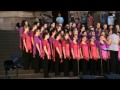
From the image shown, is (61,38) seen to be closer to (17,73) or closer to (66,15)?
(17,73)

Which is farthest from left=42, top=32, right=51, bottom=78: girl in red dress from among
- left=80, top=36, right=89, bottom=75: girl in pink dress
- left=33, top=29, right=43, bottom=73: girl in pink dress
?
left=80, top=36, right=89, bottom=75: girl in pink dress

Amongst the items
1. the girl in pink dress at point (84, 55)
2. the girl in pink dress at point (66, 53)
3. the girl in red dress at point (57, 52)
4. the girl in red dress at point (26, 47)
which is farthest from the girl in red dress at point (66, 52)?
the girl in red dress at point (26, 47)

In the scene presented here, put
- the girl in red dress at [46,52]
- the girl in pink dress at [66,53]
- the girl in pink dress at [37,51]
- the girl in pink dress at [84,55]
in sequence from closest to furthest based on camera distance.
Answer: the girl in red dress at [46,52]
the girl in pink dress at [37,51]
the girl in pink dress at [66,53]
the girl in pink dress at [84,55]

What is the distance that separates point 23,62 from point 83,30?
2.25 meters

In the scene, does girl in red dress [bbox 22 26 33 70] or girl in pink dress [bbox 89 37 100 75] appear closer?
girl in red dress [bbox 22 26 33 70]

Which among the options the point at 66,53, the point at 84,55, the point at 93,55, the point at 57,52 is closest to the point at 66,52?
the point at 66,53

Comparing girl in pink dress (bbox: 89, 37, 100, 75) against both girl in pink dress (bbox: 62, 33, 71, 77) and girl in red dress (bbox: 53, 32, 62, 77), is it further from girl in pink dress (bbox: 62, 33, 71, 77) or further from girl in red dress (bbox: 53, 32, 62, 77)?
girl in red dress (bbox: 53, 32, 62, 77)

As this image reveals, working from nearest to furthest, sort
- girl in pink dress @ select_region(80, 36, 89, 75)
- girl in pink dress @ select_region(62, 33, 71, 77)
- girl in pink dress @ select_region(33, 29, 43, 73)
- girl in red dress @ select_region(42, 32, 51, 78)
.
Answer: girl in red dress @ select_region(42, 32, 51, 78) < girl in pink dress @ select_region(33, 29, 43, 73) < girl in pink dress @ select_region(62, 33, 71, 77) < girl in pink dress @ select_region(80, 36, 89, 75)

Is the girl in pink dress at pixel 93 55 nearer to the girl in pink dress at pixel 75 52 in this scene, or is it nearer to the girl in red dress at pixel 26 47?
the girl in pink dress at pixel 75 52

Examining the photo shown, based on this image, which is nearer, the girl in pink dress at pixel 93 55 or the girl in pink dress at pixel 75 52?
the girl in pink dress at pixel 75 52

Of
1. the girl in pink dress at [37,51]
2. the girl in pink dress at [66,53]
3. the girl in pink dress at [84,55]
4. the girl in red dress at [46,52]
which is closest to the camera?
the girl in red dress at [46,52]

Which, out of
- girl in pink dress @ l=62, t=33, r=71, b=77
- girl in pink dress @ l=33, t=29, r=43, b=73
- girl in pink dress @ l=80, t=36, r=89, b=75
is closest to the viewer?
girl in pink dress @ l=33, t=29, r=43, b=73

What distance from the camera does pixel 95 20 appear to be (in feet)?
66.8
